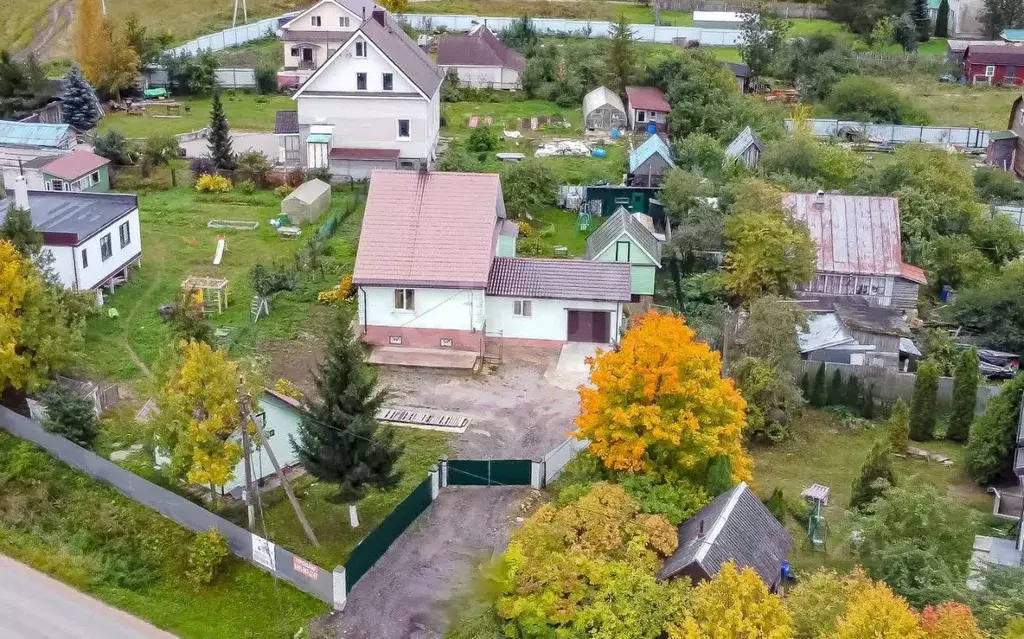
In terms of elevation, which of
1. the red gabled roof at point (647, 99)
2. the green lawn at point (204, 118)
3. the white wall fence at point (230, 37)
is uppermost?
the white wall fence at point (230, 37)

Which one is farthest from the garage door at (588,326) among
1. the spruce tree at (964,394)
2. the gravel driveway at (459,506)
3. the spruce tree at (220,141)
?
the spruce tree at (220,141)

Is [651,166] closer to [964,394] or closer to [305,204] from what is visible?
[305,204]

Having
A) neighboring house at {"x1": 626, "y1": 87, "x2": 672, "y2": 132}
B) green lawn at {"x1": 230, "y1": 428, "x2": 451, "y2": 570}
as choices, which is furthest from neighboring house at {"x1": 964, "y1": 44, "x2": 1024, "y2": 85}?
green lawn at {"x1": 230, "y1": 428, "x2": 451, "y2": 570}

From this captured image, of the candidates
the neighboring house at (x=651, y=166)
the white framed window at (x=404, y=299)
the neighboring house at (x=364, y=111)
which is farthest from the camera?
the neighboring house at (x=364, y=111)

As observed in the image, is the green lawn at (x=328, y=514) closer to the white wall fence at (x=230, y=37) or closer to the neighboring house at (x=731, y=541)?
the neighboring house at (x=731, y=541)

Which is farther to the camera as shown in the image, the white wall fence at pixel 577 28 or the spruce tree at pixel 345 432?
the white wall fence at pixel 577 28

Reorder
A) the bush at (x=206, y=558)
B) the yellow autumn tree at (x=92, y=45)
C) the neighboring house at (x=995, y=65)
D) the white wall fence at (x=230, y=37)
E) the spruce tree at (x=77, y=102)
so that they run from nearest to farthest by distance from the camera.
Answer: the bush at (x=206, y=558) < the spruce tree at (x=77, y=102) < the yellow autumn tree at (x=92, y=45) < the white wall fence at (x=230, y=37) < the neighboring house at (x=995, y=65)

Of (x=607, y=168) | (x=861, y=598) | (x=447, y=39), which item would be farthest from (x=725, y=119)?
(x=861, y=598)
